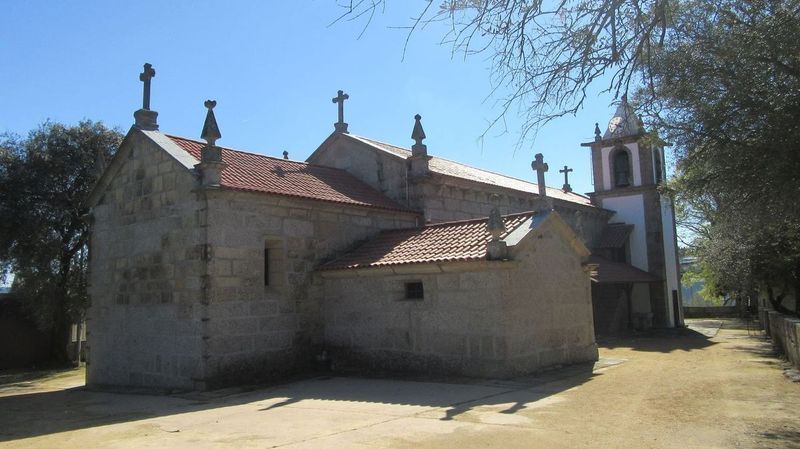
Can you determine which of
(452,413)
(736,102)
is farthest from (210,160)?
(736,102)

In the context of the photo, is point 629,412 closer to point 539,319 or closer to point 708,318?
point 539,319

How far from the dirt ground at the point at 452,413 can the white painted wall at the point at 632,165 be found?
1564 centimetres

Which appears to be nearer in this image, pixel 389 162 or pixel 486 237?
pixel 486 237

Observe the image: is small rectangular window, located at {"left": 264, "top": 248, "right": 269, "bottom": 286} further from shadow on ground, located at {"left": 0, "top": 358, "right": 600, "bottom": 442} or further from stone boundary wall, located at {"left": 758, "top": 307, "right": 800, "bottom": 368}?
stone boundary wall, located at {"left": 758, "top": 307, "right": 800, "bottom": 368}

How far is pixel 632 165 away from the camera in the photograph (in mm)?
28219

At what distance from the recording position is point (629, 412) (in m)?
8.38

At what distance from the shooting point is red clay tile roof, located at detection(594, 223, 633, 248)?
26.9 m

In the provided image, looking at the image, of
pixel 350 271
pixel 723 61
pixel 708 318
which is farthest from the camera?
pixel 708 318

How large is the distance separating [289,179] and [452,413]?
8477mm

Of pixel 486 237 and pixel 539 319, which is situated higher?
pixel 486 237

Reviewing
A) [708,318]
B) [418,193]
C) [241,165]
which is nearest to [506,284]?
[418,193]

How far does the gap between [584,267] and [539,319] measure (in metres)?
2.56

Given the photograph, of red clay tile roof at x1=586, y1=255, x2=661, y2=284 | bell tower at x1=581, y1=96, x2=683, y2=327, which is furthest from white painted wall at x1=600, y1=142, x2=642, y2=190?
red clay tile roof at x1=586, y1=255, x2=661, y2=284

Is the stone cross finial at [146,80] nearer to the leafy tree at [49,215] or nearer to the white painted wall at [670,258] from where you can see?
the leafy tree at [49,215]
